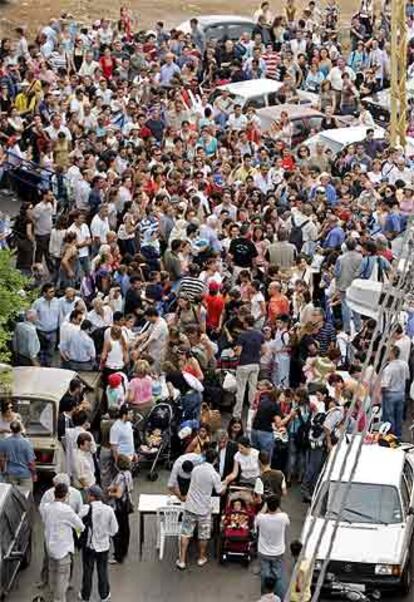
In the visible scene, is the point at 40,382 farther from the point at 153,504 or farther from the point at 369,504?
the point at 369,504

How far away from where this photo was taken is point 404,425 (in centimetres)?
2281

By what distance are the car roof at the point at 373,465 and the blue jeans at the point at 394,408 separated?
1.63 metres

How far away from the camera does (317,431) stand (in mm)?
20547

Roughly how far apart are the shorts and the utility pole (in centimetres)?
1136

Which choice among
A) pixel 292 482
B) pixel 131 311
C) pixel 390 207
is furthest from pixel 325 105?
pixel 292 482

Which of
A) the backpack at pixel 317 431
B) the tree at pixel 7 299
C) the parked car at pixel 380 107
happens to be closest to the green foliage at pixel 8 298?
the tree at pixel 7 299

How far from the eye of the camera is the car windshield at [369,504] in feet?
62.8

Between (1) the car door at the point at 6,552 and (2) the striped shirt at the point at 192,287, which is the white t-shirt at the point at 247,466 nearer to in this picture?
(1) the car door at the point at 6,552

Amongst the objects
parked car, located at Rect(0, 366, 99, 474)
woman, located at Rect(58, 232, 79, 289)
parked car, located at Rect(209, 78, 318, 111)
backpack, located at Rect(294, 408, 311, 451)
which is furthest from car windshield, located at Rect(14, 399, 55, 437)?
parked car, located at Rect(209, 78, 318, 111)

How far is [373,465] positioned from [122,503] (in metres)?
2.86

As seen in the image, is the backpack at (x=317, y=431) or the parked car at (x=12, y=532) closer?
the parked car at (x=12, y=532)

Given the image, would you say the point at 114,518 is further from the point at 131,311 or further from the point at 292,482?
the point at 131,311

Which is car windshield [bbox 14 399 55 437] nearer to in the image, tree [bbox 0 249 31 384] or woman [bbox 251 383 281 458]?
tree [bbox 0 249 31 384]

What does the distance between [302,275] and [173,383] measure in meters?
3.60
